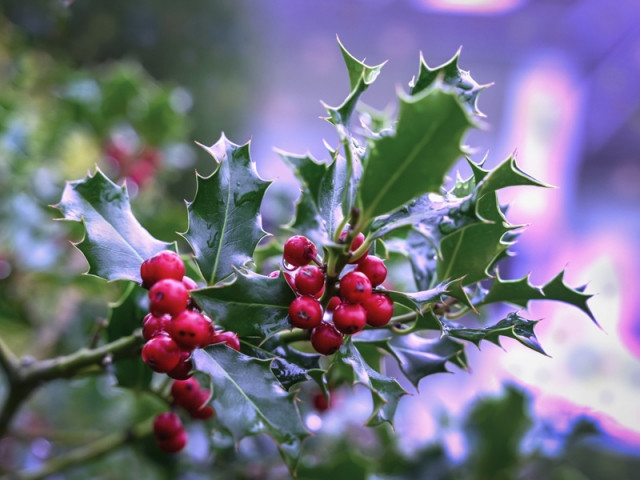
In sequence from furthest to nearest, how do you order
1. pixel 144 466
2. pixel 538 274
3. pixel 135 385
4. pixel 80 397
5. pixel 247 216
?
pixel 538 274 < pixel 80 397 < pixel 144 466 < pixel 135 385 < pixel 247 216

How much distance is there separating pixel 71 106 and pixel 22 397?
1.00 meters

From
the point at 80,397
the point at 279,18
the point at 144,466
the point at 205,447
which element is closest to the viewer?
the point at 205,447

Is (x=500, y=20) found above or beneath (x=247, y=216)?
above

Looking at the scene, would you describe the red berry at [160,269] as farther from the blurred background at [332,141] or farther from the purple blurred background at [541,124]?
the purple blurred background at [541,124]

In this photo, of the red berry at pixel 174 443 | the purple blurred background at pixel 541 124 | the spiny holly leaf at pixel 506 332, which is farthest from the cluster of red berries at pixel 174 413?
the purple blurred background at pixel 541 124

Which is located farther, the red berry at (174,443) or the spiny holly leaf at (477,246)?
the red berry at (174,443)

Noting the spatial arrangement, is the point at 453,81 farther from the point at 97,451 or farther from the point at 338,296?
the point at 97,451

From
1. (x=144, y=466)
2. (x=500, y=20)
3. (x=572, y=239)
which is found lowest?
(x=144, y=466)

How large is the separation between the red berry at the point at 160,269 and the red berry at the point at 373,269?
0.43 feet

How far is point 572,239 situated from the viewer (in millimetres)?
2566

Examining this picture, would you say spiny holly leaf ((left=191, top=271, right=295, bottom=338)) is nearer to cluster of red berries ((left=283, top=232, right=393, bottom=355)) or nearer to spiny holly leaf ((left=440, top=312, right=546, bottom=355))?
cluster of red berries ((left=283, top=232, right=393, bottom=355))

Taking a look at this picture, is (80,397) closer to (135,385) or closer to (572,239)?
(135,385)

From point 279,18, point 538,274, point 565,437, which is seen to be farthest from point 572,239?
point 565,437

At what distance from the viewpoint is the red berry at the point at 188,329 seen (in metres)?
0.41
